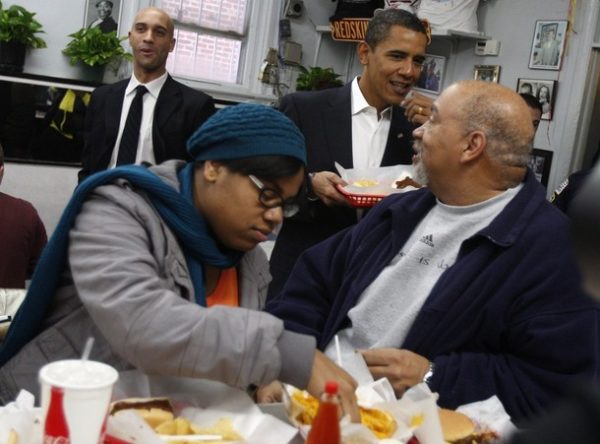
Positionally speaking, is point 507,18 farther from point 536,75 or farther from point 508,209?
point 508,209

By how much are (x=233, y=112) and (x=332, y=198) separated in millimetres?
1253

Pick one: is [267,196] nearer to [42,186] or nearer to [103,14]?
[42,186]

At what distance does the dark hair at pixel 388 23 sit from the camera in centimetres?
335

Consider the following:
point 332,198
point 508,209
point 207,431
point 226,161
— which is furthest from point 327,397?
point 332,198

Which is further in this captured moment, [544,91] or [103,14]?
[103,14]

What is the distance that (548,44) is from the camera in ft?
17.5

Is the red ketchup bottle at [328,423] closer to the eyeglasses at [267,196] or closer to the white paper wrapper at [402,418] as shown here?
the white paper wrapper at [402,418]

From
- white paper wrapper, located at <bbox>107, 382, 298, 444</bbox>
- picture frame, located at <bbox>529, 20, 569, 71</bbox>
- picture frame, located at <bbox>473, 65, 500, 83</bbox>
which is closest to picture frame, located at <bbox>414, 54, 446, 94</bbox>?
picture frame, located at <bbox>473, 65, 500, 83</bbox>

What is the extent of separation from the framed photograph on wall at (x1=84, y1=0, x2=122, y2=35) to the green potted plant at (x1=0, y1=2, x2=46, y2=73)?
436 mm

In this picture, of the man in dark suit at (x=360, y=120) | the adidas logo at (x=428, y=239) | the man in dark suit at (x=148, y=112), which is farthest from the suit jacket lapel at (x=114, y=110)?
the adidas logo at (x=428, y=239)

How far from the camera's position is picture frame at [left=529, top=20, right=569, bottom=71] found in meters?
5.23

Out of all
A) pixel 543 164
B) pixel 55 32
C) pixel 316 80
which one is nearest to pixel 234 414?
pixel 543 164

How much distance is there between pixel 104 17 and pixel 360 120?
12.1ft

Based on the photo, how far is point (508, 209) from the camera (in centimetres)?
228
